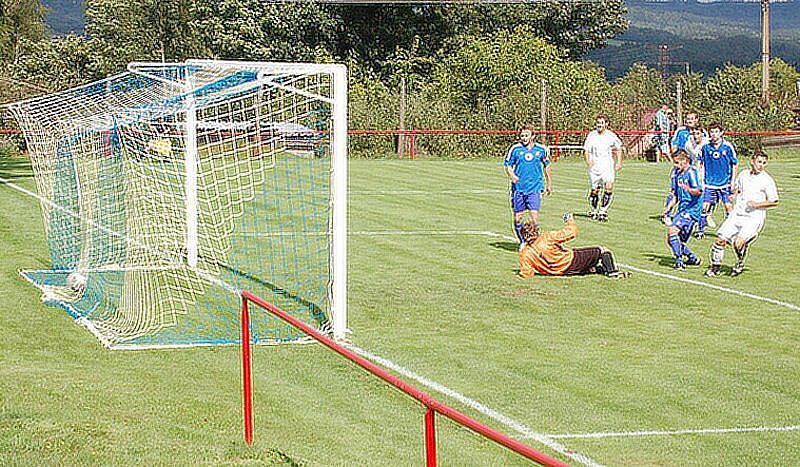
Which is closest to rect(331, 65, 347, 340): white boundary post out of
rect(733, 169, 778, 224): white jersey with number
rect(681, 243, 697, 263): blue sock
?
rect(733, 169, 778, 224): white jersey with number

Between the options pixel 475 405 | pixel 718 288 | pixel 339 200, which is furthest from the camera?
pixel 718 288

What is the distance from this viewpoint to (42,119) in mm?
16609

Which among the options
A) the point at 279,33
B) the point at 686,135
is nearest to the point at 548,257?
the point at 686,135

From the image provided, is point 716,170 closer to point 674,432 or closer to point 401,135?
point 674,432

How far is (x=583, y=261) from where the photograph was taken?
14.8 meters

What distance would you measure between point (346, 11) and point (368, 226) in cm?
3955

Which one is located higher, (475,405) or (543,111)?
(543,111)

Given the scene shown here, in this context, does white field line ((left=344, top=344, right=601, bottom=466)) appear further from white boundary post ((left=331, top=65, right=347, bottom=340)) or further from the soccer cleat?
the soccer cleat

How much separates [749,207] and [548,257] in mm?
2476

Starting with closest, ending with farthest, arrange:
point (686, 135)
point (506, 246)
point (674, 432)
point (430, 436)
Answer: point (430, 436), point (674, 432), point (506, 246), point (686, 135)

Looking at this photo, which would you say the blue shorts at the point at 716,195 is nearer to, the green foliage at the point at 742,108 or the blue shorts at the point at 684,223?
the blue shorts at the point at 684,223

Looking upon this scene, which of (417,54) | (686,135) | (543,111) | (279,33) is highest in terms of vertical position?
(279,33)

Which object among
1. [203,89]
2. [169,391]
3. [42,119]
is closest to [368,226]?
[42,119]

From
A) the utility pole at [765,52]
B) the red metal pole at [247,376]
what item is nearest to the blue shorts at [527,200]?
the red metal pole at [247,376]
